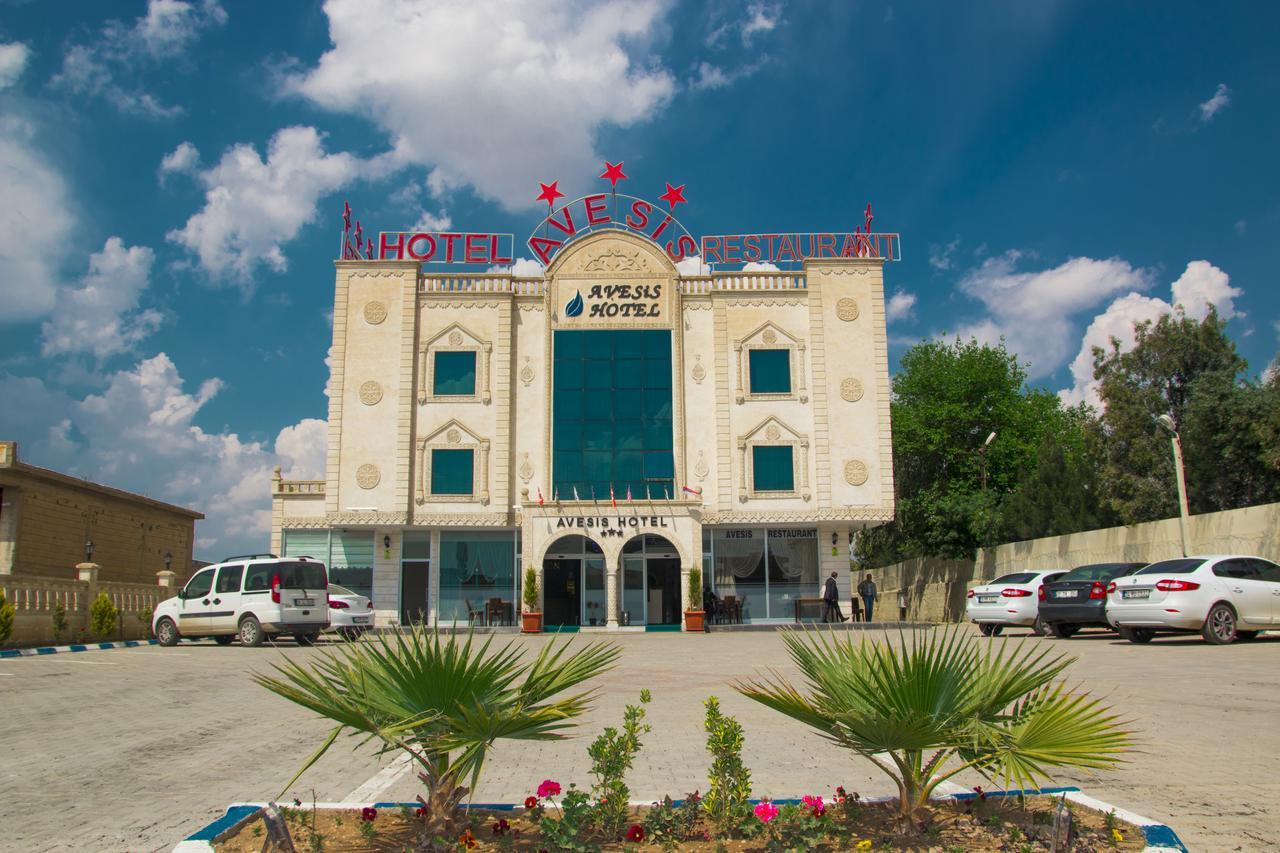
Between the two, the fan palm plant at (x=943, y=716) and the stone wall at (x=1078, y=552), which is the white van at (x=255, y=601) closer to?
the stone wall at (x=1078, y=552)

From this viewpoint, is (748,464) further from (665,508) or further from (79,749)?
(79,749)

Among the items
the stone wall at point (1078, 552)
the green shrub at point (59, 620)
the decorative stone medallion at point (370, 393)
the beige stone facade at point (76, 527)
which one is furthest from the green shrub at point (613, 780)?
the beige stone facade at point (76, 527)

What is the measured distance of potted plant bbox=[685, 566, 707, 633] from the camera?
2852 centimetres

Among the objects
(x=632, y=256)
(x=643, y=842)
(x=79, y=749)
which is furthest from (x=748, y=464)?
(x=643, y=842)

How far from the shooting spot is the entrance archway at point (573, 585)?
30797 mm

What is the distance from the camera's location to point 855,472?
101 ft

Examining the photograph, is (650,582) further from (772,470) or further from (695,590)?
(772,470)

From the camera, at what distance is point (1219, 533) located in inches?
867

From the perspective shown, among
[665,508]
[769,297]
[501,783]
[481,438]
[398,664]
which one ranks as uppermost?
[769,297]

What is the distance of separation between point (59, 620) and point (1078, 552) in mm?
27983

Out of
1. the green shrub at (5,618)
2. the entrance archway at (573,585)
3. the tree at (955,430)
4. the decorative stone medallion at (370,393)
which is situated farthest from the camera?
the tree at (955,430)

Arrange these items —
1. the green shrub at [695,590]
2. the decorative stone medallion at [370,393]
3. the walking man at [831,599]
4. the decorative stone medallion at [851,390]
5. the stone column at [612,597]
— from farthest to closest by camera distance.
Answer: the decorative stone medallion at [851,390] → the decorative stone medallion at [370,393] → the stone column at [612,597] → the green shrub at [695,590] → the walking man at [831,599]

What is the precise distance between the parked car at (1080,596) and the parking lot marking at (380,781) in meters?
14.9

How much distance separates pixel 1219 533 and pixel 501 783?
69.7 feet
